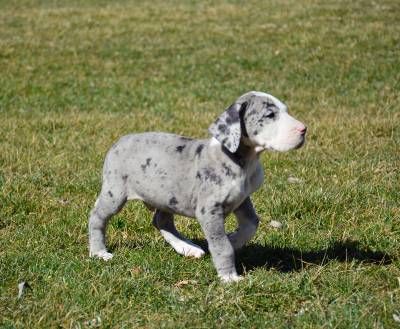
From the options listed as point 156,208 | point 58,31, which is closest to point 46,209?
point 156,208

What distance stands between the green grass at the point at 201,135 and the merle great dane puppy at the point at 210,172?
28 cm

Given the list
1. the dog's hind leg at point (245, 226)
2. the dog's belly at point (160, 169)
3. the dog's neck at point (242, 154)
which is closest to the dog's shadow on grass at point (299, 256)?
the dog's hind leg at point (245, 226)

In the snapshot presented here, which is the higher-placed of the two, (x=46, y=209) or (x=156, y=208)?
(x=156, y=208)

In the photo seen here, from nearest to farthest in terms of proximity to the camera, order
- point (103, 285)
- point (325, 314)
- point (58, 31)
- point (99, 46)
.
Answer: point (325, 314)
point (103, 285)
point (99, 46)
point (58, 31)

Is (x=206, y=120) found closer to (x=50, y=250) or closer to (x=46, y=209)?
(x=46, y=209)

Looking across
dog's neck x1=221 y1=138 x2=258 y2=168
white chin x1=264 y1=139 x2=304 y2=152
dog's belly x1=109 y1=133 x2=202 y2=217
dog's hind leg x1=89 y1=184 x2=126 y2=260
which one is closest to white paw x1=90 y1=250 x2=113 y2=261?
dog's hind leg x1=89 y1=184 x2=126 y2=260

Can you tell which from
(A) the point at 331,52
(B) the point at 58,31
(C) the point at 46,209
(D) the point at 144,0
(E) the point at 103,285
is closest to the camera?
(E) the point at 103,285

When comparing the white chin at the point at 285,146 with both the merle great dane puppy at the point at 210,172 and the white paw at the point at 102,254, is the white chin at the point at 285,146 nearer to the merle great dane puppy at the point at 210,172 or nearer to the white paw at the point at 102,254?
the merle great dane puppy at the point at 210,172

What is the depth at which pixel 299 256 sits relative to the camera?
547 cm

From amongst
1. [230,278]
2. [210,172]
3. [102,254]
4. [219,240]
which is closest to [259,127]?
[210,172]

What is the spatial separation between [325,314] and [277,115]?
4.52ft

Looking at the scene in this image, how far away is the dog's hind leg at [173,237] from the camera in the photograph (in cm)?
542

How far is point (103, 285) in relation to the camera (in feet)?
15.1

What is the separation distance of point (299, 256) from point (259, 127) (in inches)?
49.9
